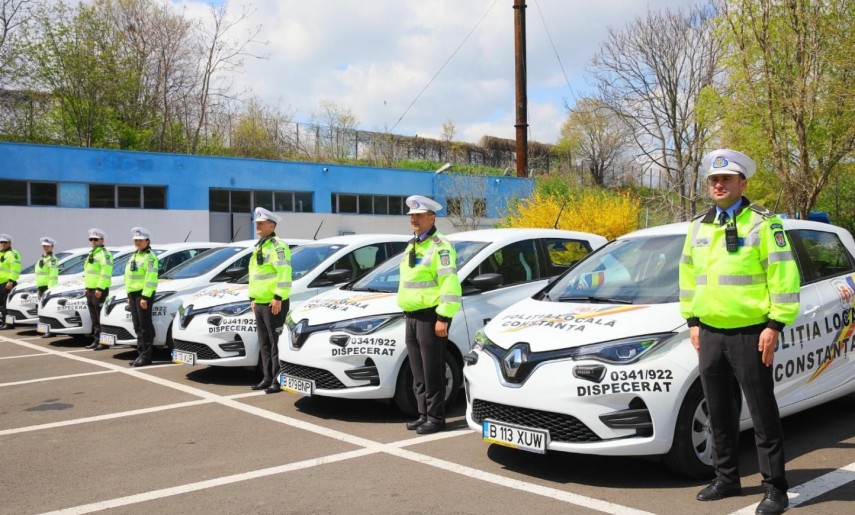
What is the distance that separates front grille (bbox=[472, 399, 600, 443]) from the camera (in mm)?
4797

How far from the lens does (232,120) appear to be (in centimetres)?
4391

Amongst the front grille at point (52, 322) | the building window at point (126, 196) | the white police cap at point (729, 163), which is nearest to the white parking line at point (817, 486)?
the white police cap at point (729, 163)

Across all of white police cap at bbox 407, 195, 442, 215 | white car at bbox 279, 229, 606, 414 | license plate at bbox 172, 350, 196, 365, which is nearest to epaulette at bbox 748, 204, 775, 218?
white car at bbox 279, 229, 606, 414

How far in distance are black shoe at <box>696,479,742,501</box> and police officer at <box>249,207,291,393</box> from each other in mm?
4910

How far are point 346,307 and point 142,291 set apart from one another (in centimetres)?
434

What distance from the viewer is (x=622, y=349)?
4.79m

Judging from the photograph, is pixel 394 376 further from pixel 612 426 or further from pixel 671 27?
pixel 671 27

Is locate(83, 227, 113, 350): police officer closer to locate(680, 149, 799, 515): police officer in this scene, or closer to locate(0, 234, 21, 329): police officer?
locate(0, 234, 21, 329): police officer

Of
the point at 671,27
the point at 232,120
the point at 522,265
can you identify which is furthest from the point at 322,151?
the point at 522,265

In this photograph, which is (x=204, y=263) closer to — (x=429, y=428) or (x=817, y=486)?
(x=429, y=428)

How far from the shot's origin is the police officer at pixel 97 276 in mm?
11773

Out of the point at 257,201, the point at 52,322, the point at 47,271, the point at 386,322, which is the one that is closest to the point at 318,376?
the point at 386,322

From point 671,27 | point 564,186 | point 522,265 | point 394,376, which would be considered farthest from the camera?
point 671,27

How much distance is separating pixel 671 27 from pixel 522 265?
81.3 feet
